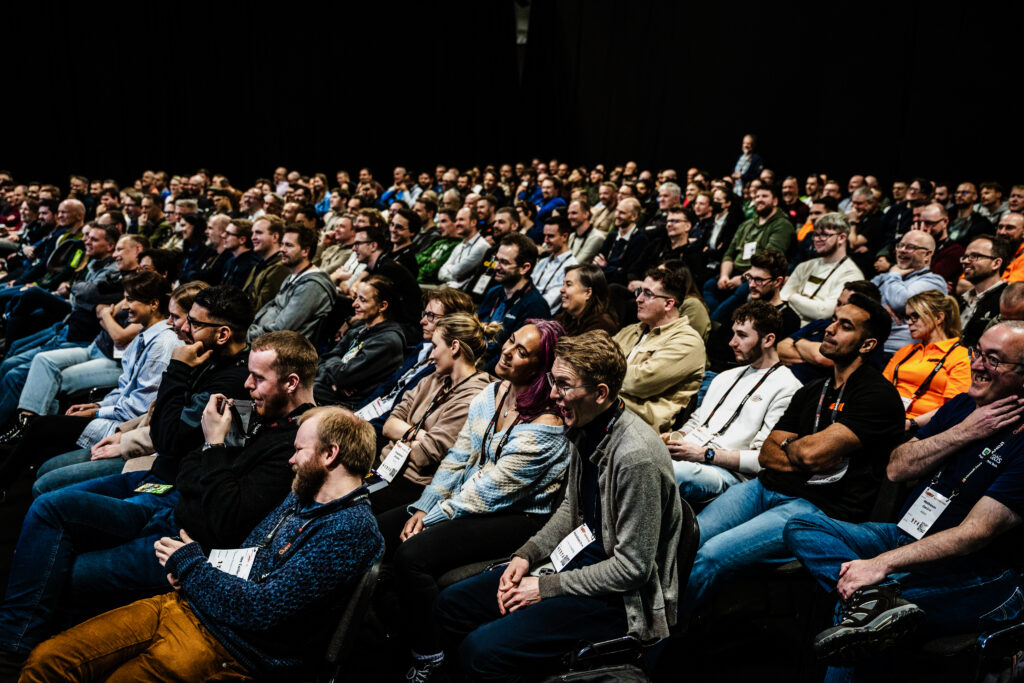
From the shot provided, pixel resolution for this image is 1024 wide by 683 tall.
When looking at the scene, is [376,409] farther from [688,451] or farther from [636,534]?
[636,534]

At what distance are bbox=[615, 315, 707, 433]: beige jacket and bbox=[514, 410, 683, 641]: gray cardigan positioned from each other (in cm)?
125

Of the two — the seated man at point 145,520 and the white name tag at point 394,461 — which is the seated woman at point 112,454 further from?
the white name tag at point 394,461

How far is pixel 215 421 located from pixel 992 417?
226 centimetres

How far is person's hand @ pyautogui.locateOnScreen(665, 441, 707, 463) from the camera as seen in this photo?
2738mm

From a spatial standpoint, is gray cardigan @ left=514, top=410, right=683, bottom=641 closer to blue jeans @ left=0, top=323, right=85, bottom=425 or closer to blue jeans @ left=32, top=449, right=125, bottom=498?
blue jeans @ left=32, top=449, right=125, bottom=498

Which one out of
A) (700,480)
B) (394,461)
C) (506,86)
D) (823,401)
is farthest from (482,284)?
(506,86)

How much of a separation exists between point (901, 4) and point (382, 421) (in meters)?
9.54

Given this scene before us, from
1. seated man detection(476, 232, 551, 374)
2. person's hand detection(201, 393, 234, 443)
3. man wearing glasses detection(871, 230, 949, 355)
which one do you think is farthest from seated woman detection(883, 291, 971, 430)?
person's hand detection(201, 393, 234, 443)

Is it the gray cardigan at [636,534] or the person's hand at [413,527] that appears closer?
the gray cardigan at [636,534]

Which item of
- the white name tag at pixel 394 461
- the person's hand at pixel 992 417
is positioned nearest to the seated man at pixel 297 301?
the white name tag at pixel 394 461

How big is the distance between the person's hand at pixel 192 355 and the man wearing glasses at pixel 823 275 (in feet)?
10.4

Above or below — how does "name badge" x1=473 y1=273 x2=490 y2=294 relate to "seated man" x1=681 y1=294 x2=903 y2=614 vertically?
below

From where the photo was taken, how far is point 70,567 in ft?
7.27

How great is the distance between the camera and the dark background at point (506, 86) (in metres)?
9.34
